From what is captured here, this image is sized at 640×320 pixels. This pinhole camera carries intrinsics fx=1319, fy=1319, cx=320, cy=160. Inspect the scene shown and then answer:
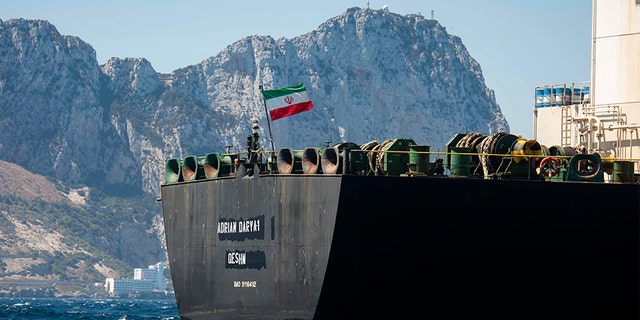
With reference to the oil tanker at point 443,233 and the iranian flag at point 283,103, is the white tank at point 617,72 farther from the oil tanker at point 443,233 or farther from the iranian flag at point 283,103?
the iranian flag at point 283,103

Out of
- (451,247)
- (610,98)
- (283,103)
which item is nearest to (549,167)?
(451,247)

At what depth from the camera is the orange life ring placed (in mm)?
42600

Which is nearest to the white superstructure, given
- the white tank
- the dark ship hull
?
the white tank

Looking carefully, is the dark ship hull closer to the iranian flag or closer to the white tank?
the iranian flag

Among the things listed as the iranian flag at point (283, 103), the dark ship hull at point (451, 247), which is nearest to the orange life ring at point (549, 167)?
the dark ship hull at point (451, 247)

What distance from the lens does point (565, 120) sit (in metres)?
49.7

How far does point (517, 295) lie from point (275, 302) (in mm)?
8023

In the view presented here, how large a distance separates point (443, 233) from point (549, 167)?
15.9 feet

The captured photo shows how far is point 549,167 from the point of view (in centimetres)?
4281

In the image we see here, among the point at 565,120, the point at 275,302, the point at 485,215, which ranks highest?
the point at 565,120

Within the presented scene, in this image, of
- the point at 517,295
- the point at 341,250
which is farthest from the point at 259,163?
the point at 517,295

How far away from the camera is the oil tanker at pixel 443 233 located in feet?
132

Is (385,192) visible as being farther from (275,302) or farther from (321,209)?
(275,302)

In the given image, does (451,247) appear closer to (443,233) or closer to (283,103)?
(443,233)
